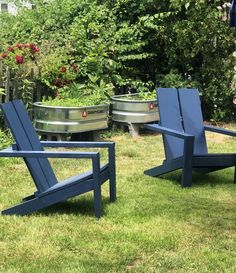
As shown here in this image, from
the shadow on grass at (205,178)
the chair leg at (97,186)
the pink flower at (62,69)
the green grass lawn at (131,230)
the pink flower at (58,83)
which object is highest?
the pink flower at (62,69)

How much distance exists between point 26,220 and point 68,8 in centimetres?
696

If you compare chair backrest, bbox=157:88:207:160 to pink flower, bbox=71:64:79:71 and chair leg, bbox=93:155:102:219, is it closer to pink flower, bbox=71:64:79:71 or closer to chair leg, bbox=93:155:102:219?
chair leg, bbox=93:155:102:219

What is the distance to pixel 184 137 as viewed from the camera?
18.1ft

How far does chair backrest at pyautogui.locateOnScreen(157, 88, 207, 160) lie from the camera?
239 inches

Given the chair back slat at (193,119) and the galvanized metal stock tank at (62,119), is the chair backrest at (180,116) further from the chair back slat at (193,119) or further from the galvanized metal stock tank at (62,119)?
the galvanized metal stock tank at (62,119)

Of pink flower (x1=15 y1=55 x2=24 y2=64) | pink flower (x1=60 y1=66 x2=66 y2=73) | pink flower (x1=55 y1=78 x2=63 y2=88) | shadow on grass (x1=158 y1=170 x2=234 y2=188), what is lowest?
shadow on grass (x1=158 y1=170 x2=234 y2=188)

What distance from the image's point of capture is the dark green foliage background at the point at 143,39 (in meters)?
9.90

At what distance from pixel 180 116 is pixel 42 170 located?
235cm

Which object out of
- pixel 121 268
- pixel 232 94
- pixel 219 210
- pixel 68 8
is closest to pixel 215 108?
pixel 232 94

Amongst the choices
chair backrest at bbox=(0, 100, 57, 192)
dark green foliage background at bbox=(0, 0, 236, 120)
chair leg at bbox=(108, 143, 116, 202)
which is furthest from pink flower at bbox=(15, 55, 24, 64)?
chair leg at bbox=(108, 143, 116, 202)

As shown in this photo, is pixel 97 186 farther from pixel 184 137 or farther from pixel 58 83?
pixel 58 83

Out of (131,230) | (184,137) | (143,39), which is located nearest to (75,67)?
(143,39)

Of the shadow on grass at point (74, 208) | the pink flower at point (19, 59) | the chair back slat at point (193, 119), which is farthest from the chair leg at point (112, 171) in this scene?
the pink flower at point (19, 59)

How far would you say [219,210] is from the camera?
477 centimetres
